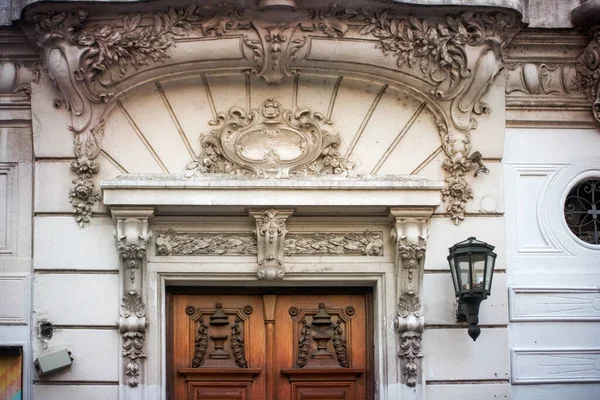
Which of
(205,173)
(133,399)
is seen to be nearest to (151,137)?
(205,173)

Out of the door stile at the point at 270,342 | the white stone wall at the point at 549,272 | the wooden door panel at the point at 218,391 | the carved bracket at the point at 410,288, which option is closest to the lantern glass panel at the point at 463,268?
the carved bracket at the point at 410,288

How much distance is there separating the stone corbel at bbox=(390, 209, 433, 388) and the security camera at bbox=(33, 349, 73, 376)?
2.96 m

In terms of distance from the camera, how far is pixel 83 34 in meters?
11.1

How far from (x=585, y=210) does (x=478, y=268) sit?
154 centimetres

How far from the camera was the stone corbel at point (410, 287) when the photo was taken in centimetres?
1104

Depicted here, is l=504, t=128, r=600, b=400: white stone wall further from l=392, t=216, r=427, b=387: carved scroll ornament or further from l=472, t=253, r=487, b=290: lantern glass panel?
l=392, t=216, r=427, b=387: carved scroll ornament

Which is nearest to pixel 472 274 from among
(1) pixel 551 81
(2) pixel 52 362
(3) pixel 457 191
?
(3) pixel 457 191

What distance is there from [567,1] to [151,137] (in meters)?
4.12

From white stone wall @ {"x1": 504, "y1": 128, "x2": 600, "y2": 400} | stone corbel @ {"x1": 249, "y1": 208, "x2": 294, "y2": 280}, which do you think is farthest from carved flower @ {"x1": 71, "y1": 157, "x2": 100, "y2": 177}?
white stone wall @ {"x1": 504, "y1": 128, "x2": 600, "y2": 400}

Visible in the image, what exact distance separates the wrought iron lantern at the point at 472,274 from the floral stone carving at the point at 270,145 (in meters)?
1.37

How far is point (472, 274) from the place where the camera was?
10727 mm

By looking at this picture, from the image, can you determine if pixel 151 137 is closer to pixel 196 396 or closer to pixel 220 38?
pixel 220 38

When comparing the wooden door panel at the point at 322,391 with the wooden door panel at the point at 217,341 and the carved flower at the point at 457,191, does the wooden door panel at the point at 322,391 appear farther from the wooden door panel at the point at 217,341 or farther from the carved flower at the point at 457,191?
the carved flower at the point at 457,191

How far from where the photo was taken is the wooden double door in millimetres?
11258
